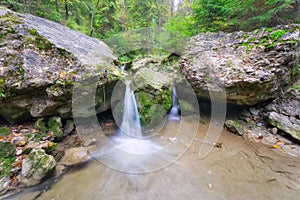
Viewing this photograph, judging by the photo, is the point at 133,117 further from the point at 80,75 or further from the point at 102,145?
the point at 80,75

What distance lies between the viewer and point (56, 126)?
11.2 ft

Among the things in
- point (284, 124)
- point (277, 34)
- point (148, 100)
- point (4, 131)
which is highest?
point (277, 34)

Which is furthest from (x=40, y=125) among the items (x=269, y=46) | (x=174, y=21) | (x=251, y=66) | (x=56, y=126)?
(x=174, y=21)

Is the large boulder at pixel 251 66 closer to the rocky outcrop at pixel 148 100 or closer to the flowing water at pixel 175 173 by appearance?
the rocky outcrop at pixel 148 100

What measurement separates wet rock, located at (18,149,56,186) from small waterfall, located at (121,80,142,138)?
6.96ft

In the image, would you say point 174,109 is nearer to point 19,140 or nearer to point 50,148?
point 50,148

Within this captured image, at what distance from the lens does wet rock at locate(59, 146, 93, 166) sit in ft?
9.41

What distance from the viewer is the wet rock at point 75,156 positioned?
2.87 m

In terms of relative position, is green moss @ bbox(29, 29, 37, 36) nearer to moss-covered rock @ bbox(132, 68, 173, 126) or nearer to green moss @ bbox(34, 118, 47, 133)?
green moss @ bbox(34, 118, 47, 133)

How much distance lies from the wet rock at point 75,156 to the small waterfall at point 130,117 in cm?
130

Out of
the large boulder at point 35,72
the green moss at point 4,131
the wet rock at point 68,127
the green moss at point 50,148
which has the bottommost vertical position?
the green moss at point 50,148

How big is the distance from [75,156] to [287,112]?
568cm

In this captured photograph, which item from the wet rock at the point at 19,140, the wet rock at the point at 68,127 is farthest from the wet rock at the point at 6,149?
the wet rock at the point at 68,127

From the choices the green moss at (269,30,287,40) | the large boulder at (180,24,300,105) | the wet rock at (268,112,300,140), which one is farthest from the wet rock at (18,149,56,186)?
the green moss at (269,30,287,40)
